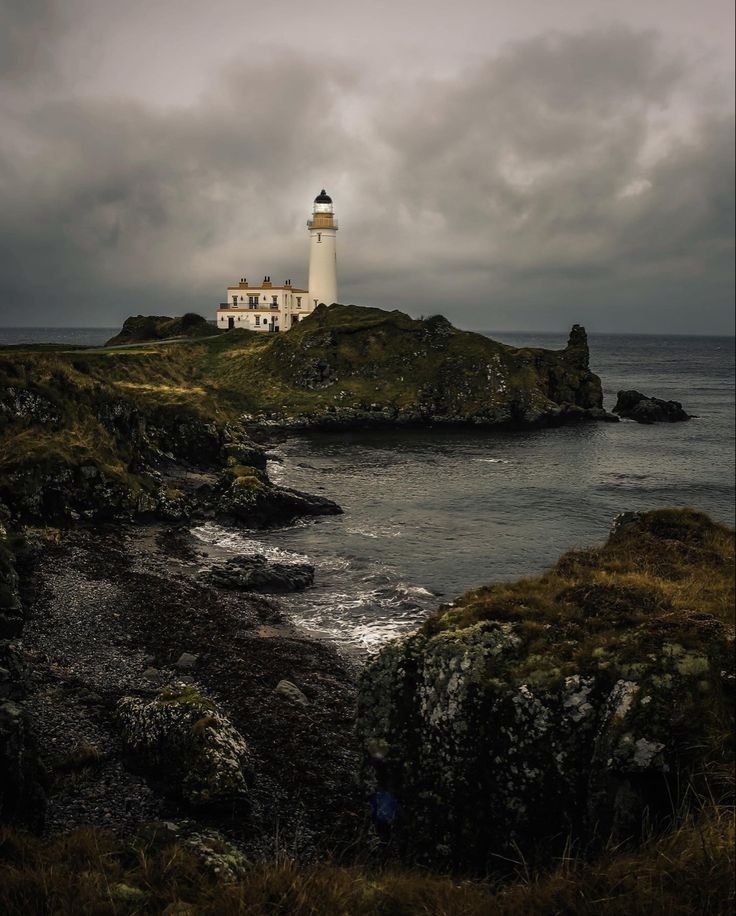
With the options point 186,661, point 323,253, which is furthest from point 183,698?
point 323,253

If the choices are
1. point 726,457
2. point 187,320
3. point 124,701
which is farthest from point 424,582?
point 187,320

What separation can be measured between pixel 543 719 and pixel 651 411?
104 meters

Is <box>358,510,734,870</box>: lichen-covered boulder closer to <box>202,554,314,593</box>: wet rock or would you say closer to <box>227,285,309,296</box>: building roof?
<box>202,554,314,593</box>: wet rock

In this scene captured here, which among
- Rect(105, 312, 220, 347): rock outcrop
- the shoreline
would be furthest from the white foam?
Rect(105, 312, 220, 347): rock outcrop

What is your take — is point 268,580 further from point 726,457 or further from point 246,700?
point 726,457

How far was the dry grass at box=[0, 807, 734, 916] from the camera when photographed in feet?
20.7

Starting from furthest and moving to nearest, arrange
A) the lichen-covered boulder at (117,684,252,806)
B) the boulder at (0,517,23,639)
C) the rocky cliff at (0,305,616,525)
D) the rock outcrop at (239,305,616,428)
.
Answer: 1. the rock outcrop at (239,305,616,428)
2. the rocky cliff at (0,305,616,525)
3. the boulder at (0,517,23,639)
4. the lichen-covered boulder at (117,684,252,806)

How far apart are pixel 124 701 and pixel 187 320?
138 meters

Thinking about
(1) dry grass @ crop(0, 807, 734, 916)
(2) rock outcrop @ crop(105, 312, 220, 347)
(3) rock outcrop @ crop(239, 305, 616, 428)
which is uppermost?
(2) rock outcrop @ crop(105, 312, 220, 347)

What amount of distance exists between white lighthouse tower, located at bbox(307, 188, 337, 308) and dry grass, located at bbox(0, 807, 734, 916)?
14158cm

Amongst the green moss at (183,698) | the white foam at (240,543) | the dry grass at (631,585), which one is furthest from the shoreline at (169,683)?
the dry grass at (631,585)

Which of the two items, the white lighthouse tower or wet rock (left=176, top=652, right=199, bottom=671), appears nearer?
wet rock (left=176, top=652, right=199, bottom=671)

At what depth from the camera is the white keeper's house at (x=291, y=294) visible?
141m

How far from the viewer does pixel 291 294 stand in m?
145
